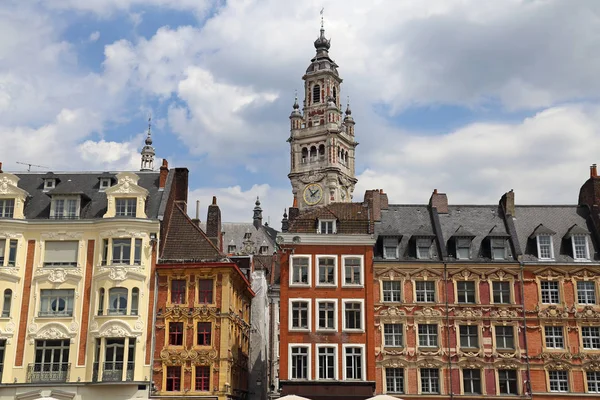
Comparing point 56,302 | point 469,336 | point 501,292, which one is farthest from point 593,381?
point 56,302

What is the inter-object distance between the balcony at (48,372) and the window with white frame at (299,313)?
12993mm

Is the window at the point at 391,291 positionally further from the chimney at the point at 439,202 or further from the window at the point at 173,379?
the window at the point at 173,379

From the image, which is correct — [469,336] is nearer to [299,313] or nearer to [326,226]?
[299,313]

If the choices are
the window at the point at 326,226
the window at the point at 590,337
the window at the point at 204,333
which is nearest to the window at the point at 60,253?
the window at the point at 204,333

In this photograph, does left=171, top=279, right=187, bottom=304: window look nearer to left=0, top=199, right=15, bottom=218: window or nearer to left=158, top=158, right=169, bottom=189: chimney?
left=158, top=158, right=169, bottom=189: chimney

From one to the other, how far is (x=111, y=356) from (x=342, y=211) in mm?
16346

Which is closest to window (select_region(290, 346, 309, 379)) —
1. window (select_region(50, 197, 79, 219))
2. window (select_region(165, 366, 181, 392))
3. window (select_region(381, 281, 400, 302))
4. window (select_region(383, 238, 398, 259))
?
window (select_region(381, 281, 400, 302))

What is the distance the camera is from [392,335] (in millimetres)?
43344

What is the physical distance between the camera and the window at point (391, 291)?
144 ft

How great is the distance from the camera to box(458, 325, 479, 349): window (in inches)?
1708

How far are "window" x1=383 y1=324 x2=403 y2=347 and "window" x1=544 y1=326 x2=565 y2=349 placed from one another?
877 centimetres

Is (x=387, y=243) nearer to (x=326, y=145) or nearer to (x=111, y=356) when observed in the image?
(x=111, y=356)

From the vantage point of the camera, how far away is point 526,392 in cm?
4231

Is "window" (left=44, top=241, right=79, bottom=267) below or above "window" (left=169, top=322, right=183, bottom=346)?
above
